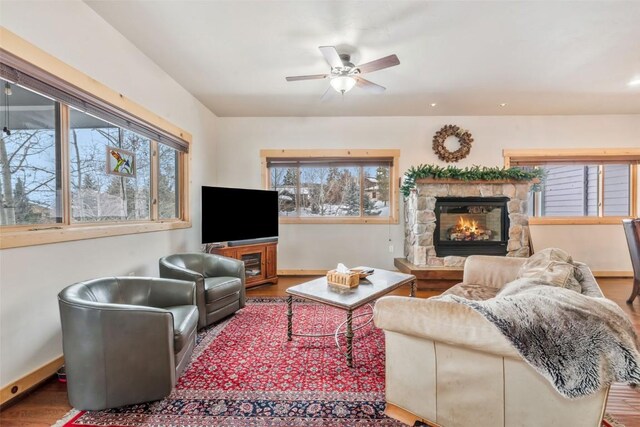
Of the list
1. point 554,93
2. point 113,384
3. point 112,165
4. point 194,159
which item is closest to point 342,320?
point 113,384

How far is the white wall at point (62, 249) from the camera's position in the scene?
1.65 metres

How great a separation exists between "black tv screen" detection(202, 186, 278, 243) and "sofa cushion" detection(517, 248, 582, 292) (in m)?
3.04

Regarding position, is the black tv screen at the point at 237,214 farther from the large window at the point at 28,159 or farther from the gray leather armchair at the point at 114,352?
the gray leather armchair at the point at 114,352

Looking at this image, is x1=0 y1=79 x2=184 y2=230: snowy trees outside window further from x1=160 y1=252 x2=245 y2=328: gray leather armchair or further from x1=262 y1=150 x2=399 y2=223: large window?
x1=262 y1=150 x2=399 y2=223: large window

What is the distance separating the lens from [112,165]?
2.57m

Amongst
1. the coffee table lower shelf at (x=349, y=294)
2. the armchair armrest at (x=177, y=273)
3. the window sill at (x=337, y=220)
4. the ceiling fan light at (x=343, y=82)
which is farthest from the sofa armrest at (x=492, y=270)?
the armchair armrest at (x=177, y=273)

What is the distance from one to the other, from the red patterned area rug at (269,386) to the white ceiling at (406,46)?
267 centimetres

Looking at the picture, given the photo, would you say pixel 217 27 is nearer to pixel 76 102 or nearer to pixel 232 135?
pixel 76 102

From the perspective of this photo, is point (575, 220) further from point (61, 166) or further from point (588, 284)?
point (61, 166)

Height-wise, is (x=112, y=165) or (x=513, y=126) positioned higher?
(x=513, y=126)

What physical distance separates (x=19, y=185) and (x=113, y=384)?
1418 mm

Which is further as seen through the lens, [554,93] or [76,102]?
[554,93]

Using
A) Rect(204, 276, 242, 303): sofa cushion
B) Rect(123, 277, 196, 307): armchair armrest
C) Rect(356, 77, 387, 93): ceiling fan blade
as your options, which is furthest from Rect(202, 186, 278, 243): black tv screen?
Rect(356, 77, 387, 93): ceiling fan blade

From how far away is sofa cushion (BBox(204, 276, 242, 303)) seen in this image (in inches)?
102
